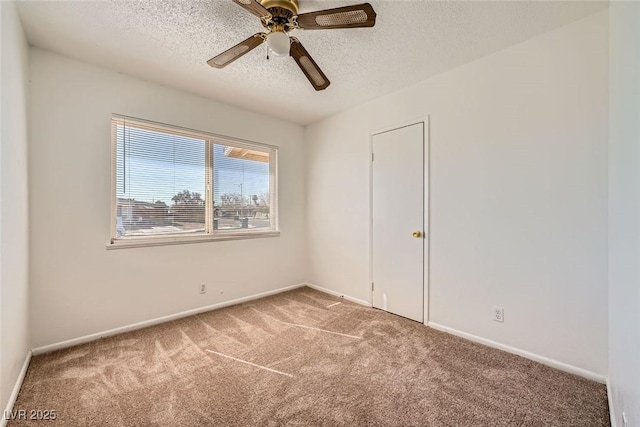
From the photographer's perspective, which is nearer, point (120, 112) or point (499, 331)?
point (499, 331)

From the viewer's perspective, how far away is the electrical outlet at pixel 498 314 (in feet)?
7.39

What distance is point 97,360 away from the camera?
6.93 feet

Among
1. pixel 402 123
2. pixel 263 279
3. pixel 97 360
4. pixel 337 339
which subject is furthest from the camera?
pixel 263 279

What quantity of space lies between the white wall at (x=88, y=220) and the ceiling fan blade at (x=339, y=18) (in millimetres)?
2031

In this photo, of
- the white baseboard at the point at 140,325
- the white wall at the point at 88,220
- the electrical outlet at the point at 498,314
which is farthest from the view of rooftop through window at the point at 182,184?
the electrical outlet at the point at 498,314

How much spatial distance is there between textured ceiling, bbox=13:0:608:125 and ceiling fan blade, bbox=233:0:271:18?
0.33 meters

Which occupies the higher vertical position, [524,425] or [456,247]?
[456,247]

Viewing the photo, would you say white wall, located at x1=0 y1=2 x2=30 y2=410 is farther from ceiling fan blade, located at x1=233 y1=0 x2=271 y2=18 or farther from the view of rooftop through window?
ceiling fan blade, located at x1=233 y1=0 x2=271 y2=18

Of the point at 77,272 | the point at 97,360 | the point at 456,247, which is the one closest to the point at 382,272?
the point at 456,247

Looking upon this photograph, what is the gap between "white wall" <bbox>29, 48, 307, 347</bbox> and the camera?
7.29ft

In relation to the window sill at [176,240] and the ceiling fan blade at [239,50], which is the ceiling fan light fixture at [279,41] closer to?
the ceiling fan blade at [239,50]

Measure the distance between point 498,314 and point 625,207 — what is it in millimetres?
1368

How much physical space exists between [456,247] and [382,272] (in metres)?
0.92

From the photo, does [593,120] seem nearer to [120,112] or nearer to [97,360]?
[120,112]
